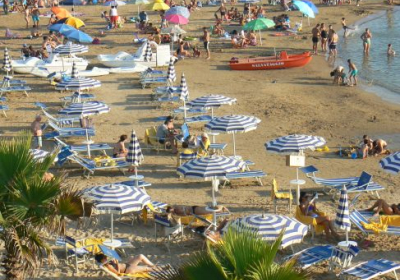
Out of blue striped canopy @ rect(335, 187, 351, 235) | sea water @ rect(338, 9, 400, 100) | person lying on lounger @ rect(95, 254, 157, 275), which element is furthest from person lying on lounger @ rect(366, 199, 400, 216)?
sea water @ rect(338, 9, 400, 100)

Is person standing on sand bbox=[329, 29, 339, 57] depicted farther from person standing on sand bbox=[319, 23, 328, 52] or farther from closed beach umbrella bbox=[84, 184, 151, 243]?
closed beach umbrella bbox=[84, 184, 151, 243]

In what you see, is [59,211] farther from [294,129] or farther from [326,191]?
[294,129]

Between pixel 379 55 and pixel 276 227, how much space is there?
899 inches

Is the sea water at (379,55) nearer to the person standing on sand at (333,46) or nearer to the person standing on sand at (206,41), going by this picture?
the person standing on sand at (333,46)

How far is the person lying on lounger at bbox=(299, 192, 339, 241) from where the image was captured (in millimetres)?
13578

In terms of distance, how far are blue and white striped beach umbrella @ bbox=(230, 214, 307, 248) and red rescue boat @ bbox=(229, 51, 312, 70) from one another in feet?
56.0

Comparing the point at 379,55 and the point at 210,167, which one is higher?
the point at 210,167

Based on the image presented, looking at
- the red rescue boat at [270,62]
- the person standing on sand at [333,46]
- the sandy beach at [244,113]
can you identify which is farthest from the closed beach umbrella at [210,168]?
the person standing on sand at [333,46]

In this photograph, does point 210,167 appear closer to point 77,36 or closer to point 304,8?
point 77,36

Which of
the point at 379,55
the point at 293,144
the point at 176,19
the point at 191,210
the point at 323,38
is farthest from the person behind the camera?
the point at 379,55

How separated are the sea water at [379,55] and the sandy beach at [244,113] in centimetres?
107

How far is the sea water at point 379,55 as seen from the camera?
91.1ft

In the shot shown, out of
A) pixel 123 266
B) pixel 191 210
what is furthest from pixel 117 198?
A: pixel 191 210

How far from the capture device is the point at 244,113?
22.9 meters
